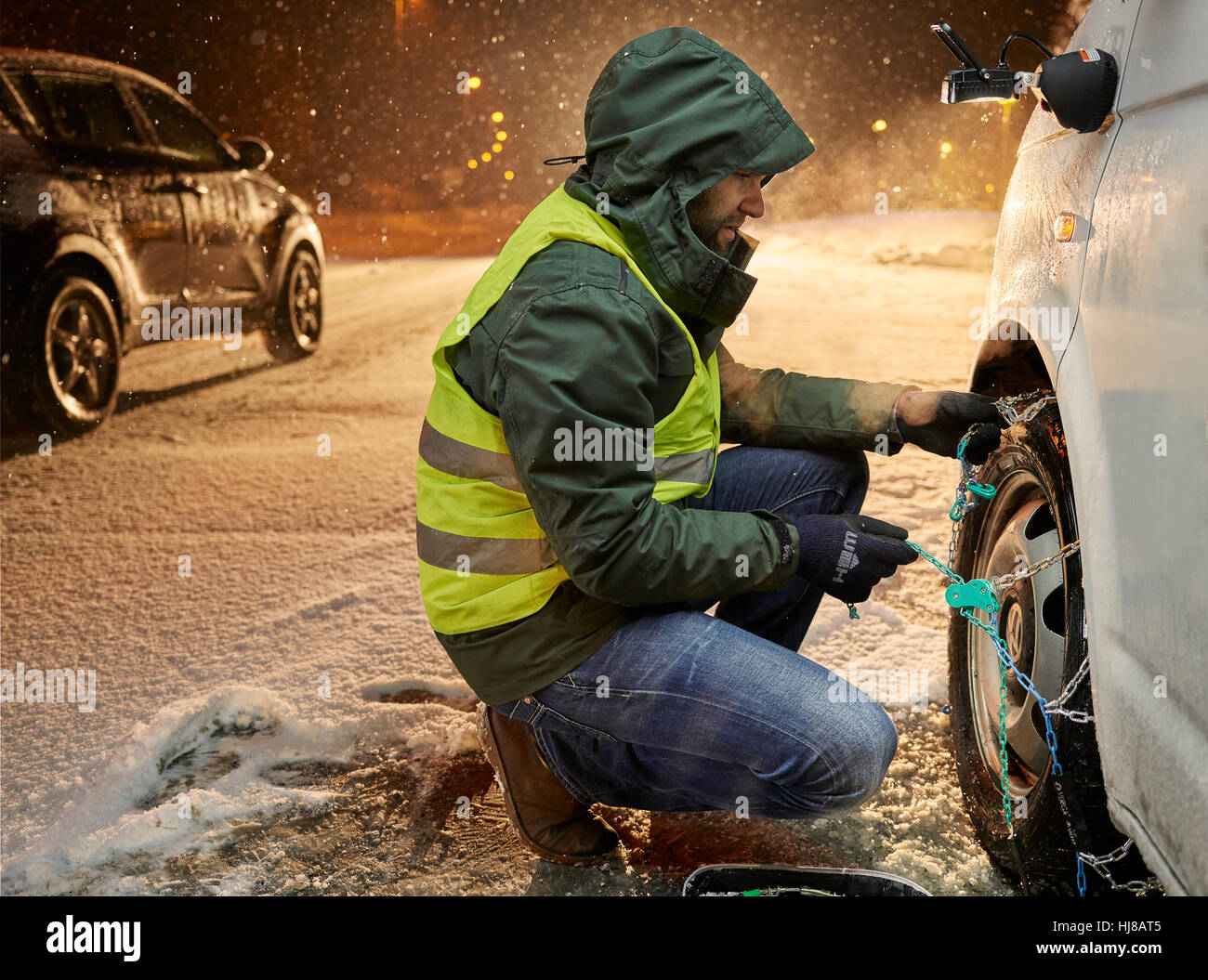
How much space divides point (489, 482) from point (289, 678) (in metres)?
1.32

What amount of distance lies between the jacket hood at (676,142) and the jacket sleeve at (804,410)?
1.68 feet

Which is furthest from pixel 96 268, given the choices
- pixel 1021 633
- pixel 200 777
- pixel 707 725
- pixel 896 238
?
pixel 896 238

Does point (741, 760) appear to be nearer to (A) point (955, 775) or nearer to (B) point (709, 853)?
(B) point (709, 853)

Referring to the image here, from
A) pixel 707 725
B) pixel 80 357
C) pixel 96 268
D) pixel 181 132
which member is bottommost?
pixel 707 725

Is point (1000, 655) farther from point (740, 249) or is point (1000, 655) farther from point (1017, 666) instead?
point (740, 249)

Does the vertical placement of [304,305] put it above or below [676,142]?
below

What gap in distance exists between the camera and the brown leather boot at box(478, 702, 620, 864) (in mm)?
1990

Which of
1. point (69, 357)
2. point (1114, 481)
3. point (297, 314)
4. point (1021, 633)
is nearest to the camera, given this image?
point (1114, 481)

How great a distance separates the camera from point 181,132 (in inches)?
210

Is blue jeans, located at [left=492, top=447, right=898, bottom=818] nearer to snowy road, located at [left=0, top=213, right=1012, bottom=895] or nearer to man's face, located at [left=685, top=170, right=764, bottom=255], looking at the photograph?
snowy road, located at [left=0, top=213, right=1012, bottom=895]

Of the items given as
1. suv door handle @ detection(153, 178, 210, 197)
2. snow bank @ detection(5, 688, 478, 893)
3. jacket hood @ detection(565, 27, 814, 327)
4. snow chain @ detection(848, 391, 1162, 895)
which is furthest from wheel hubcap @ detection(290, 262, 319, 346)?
snow chain @ detection(848, 391, 1162, 895)

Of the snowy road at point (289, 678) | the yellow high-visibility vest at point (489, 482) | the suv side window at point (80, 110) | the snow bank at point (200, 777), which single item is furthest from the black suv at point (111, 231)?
the yellow high-visibility vest at point (489, 482)

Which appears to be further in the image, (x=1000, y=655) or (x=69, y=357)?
(x=69, y=357)
